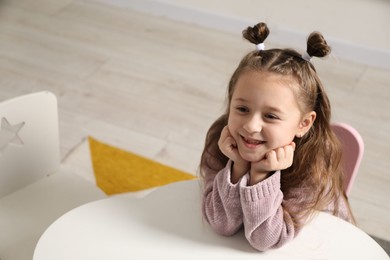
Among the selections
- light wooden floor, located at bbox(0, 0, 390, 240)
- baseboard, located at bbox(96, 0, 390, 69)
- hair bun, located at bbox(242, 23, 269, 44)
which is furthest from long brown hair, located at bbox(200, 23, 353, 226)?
baseboard, located at bbox(96, 0, 390, 69)

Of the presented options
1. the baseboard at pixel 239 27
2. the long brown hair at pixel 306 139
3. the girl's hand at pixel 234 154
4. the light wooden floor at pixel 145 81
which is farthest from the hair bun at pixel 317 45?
the baseboard at pixel 239 27

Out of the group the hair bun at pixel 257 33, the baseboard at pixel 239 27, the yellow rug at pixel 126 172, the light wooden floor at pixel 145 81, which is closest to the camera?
the hair bun at pixel 257 33

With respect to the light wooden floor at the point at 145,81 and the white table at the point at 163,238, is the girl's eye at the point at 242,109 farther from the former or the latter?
the light wooden floor at the point at 145,81

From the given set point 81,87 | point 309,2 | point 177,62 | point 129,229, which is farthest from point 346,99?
point 129,229

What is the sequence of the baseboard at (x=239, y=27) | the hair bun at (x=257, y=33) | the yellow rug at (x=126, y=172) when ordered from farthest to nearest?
1. the baseboard at (x=239, y=27)
2. the yellow rug at (x=126, y=172)
3. the hair bun at (x=257, y=33)

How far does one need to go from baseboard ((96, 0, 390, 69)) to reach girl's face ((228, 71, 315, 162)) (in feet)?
5.35

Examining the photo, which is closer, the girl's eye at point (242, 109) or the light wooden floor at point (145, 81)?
the girl's eye at point (242, 109)

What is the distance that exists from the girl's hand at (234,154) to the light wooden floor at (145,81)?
929 mm

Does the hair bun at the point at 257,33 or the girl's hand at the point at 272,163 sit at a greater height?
the hair bun at the point at 257,33

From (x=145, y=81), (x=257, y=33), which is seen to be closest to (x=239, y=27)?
(x=145, y=81)

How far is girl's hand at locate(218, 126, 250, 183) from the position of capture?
1.12 metres

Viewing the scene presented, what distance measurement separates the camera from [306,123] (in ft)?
3.80

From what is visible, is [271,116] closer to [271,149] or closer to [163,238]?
[271,149]

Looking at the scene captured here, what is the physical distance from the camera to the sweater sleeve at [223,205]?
3.66 ft
